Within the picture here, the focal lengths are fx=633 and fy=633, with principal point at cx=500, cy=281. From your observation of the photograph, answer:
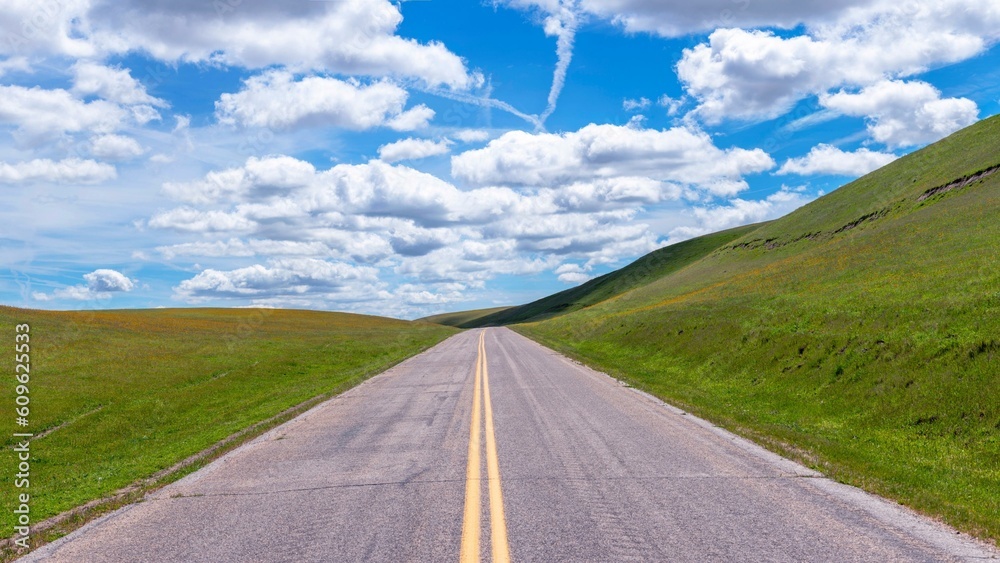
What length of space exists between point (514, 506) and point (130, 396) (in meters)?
21.4

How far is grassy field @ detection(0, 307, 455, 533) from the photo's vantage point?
12.2 meters

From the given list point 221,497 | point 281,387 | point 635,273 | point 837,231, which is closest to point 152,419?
point 281,387

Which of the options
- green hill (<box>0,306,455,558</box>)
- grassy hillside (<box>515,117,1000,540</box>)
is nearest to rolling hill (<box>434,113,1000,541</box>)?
grassy hillside (<box>515,117,1000,540</box>)

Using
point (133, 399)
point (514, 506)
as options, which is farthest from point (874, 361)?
point (133, 399)

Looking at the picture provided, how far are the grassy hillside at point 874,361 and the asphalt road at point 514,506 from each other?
1085 millimetres

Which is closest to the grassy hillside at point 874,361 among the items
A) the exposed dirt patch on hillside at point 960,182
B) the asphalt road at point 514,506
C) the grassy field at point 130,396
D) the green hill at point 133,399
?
the asphalt road at point 514,506

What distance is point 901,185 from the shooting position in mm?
66688

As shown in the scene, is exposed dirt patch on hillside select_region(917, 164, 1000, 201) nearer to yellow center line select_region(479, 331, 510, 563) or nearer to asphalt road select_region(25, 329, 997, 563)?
asphalt road select_region(25, 329, 997, 563)

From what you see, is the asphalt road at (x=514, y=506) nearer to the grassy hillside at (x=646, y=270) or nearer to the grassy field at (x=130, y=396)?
the grassy field at (x=130, y=396)

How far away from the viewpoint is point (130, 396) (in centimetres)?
2362

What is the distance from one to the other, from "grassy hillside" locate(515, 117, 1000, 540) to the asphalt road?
3.56ft

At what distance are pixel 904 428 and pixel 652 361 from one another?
18.9m

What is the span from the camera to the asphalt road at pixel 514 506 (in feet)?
20.1

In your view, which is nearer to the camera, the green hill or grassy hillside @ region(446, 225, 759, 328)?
the green hill
